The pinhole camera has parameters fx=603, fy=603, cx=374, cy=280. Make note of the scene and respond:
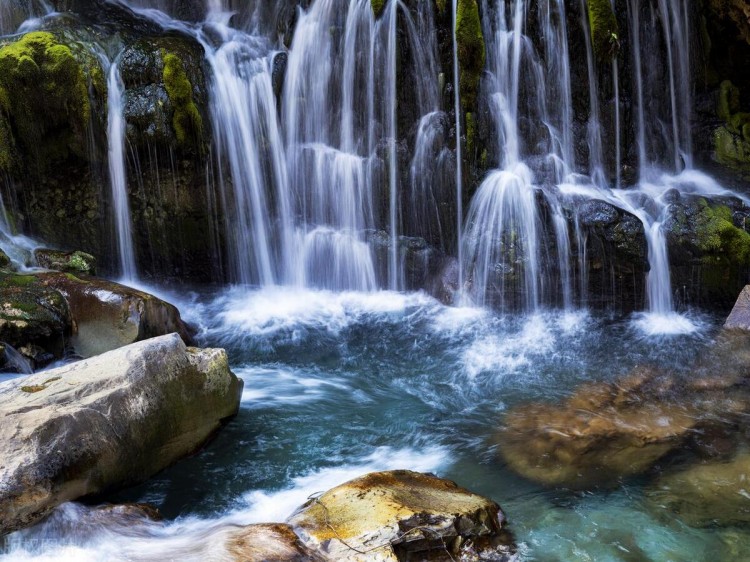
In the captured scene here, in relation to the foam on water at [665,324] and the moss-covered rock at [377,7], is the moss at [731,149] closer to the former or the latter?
the foam on water at [665,324]

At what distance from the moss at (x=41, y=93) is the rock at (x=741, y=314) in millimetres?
10098

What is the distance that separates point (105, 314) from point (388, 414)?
12.1 feet

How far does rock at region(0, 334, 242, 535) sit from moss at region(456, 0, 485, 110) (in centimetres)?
656

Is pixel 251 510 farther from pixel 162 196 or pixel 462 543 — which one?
pixel 162 196

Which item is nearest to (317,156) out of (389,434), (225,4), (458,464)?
(225,4)

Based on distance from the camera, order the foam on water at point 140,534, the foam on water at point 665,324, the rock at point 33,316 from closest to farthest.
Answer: the foam on water at point 140,534 → the rock at point 33,316 → the foam on water at point 665,324

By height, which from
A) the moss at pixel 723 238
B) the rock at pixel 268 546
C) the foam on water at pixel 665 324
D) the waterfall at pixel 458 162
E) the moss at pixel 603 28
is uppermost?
the moss at pixel 603 28

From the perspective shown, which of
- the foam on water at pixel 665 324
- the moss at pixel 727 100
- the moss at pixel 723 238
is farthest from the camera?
the moss at pixel 727 100

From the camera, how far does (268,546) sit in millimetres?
3531

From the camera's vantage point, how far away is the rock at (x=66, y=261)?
881 centimetres

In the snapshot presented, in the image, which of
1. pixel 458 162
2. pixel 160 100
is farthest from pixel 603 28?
pixel 160 100

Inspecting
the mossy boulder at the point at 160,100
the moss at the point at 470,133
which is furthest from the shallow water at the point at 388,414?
the mossy boulder at the point at 160,100

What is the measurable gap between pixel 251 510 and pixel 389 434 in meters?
1.76

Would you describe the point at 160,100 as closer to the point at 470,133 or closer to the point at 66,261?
the point at 66,261
